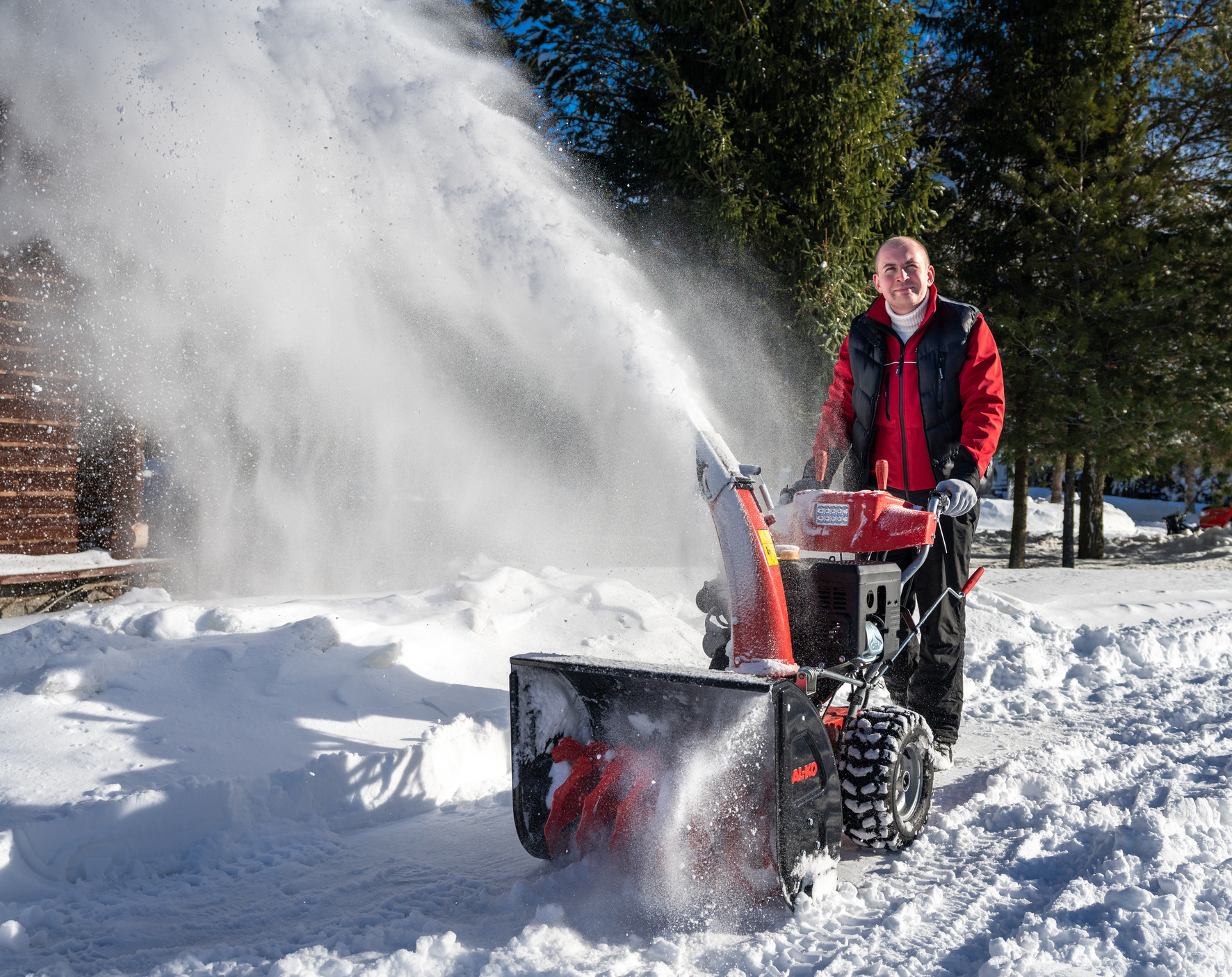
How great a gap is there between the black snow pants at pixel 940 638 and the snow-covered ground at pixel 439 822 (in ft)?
0.98

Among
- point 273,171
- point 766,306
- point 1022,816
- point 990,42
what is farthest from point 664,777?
point 990,42

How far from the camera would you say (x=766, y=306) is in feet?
25.2

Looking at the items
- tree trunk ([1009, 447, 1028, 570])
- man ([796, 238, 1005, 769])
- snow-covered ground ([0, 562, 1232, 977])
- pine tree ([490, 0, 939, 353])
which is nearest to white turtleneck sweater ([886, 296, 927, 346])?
man ([796, 238, 1005, 769])

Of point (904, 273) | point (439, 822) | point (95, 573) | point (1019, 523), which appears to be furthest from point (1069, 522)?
point (95, 573)

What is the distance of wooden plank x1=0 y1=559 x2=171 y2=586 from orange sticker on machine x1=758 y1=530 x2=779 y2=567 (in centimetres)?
575

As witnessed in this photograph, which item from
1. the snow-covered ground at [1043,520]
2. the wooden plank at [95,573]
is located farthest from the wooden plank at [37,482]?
the snow-covered ground at [1043,520]

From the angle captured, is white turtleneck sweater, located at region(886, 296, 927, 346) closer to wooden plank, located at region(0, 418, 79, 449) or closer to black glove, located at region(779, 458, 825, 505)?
black glove, located at region(779, 458, 825, 505)

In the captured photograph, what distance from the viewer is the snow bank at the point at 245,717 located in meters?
2.72

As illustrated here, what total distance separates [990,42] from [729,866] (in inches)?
467

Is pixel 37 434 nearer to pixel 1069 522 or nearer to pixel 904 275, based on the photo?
pixel 904 275

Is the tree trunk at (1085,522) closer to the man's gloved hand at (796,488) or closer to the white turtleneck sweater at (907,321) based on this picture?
the white turtleneck sweater at (907,321)

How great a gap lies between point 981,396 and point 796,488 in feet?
2.74

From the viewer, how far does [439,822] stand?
10.0ft

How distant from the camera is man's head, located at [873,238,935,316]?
10.6 ft
